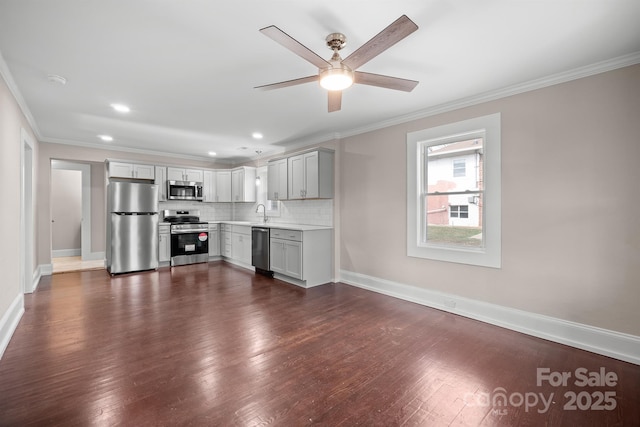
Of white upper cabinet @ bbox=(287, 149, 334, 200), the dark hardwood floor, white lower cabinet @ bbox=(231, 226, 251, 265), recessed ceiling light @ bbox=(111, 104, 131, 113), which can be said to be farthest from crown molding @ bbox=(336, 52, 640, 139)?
white lower cabinet @ bbox=(231, 226, 251, 265)

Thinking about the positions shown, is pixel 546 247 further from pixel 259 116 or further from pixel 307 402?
pixel 259 116

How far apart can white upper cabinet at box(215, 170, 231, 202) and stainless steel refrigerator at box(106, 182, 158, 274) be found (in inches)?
62.5

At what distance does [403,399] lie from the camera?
1947mm

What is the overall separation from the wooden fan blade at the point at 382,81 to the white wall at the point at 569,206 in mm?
1482

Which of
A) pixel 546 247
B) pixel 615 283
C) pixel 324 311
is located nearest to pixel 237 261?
pixel 324 311

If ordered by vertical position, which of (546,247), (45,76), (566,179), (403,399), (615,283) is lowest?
(403,399)

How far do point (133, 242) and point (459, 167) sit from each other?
5.91 m

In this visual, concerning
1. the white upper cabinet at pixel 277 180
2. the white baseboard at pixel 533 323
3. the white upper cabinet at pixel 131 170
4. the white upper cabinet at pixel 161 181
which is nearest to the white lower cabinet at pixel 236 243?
the white upper cabinet at pixel 277 180

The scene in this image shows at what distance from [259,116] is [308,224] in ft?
7.34

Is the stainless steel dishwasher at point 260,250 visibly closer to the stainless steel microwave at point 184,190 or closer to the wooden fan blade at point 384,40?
the stainless steel microwave at point 184,190

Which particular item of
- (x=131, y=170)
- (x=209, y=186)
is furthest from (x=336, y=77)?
(x=209, y=186)

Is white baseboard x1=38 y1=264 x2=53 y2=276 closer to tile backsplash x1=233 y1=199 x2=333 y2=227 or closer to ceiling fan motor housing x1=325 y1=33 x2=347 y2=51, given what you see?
tile backsplash x1=233 y1=199 x2=333 y2=227

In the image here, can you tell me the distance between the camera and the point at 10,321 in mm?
2898

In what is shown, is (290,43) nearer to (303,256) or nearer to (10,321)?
(303,256)
